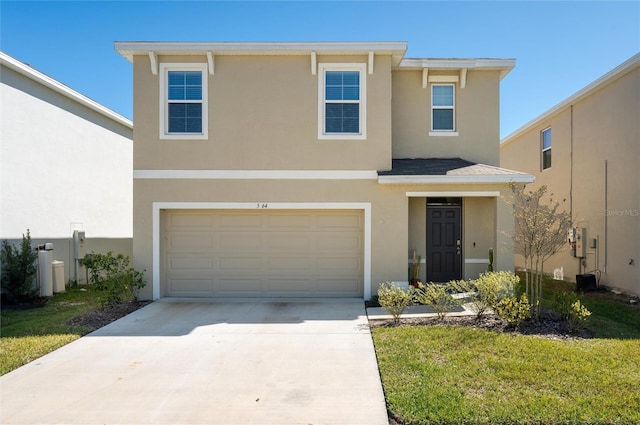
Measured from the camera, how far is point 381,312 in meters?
8.07

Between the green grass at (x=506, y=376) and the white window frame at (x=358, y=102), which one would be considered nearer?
the green grass at (x=506, y=376)

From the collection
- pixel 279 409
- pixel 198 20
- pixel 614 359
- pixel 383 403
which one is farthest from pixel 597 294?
pixel 198 20

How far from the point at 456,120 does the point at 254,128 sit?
541cm

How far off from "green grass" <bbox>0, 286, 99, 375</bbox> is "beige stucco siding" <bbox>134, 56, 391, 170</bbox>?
3.66m

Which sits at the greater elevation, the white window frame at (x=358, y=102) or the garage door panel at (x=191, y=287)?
the white window frame at (x=358, y=102)

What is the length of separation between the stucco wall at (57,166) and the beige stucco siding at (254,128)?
3369 millimetres

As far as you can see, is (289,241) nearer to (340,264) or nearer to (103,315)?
(340,264)

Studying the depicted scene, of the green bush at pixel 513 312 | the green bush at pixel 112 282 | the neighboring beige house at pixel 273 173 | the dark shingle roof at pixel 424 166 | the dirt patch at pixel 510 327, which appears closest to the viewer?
the dirt patch at pixel 510 327

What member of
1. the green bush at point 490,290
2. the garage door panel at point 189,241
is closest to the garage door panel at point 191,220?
the garage door panel at point 189,241

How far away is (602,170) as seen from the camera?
35.8 feet

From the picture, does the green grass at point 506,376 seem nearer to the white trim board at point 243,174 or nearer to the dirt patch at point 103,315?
the white trim board at point 243,174

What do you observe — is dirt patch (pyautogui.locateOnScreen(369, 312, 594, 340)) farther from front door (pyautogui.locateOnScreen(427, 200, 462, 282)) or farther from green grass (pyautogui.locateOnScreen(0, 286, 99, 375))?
green grass (pyautogui.locateOnScreen(0, 286, 99, 375))

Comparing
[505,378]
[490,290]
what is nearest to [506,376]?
[505,378]

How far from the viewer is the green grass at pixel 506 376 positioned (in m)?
4.08
